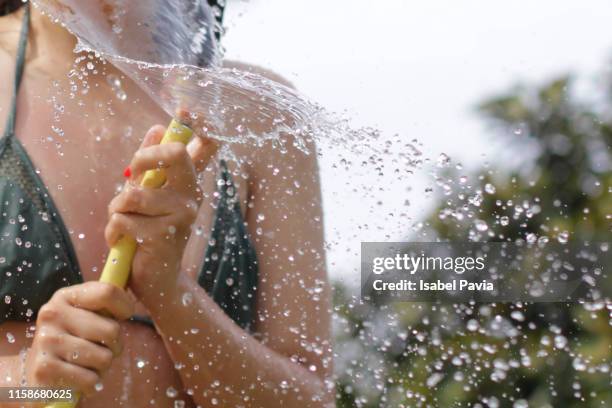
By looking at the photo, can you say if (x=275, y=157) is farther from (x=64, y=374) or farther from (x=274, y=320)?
(x=64, y=374)

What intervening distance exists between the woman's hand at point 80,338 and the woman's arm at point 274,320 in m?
0.15

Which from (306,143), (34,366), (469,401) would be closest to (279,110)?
(306,143)

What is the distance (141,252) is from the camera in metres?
1.39

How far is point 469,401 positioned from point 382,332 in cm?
69

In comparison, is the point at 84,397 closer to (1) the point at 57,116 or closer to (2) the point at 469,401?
(1) the point at 57,116

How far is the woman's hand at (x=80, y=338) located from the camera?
1321mm

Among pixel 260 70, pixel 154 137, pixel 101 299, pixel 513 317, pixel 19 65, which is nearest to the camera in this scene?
pixel 101 299

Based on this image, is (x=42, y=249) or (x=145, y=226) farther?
(x=42, y=249)

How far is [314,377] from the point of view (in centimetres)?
165

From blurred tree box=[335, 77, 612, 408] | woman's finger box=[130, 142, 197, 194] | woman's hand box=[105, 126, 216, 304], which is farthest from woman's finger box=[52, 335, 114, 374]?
blurred tree box=[335, 77, 612, 408]

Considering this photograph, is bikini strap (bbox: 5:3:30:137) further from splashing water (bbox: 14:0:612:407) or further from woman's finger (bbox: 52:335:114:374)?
woman's finger (bbox: 52:335:114:374)

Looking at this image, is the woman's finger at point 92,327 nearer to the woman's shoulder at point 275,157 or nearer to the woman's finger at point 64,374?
the woman's finger at point 64,374

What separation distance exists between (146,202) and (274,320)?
15.7 inches

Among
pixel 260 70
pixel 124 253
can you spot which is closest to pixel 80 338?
pixel 124 253
